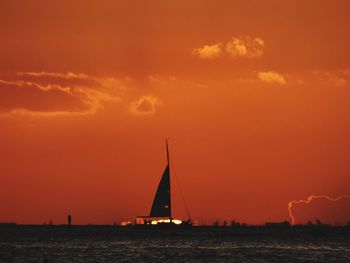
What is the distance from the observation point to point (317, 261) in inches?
3981

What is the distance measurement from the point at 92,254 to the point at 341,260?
32.0 meters

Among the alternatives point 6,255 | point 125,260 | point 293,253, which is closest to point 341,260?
point 293,253

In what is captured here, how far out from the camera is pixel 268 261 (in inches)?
3962

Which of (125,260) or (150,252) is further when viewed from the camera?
(150,252)

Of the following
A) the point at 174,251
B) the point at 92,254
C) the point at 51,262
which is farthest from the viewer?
the point at 174,251

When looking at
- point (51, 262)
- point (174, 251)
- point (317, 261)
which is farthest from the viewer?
point (174, 251)

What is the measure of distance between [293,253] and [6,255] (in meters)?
39.2

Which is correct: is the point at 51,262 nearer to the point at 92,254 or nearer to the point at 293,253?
the point at 92,254

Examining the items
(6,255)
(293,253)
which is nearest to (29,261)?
(6,255)

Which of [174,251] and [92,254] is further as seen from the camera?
→ [174,251]

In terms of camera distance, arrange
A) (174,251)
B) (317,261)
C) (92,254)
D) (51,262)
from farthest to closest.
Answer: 1. (174,251)
2. (92,254)
3. (317,261)
4. (51,262)

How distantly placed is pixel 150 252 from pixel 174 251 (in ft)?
12.9

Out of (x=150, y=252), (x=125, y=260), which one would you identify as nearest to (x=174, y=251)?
(x=150, y=252)

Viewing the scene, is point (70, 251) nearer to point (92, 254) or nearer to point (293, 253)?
point (92, 254)
